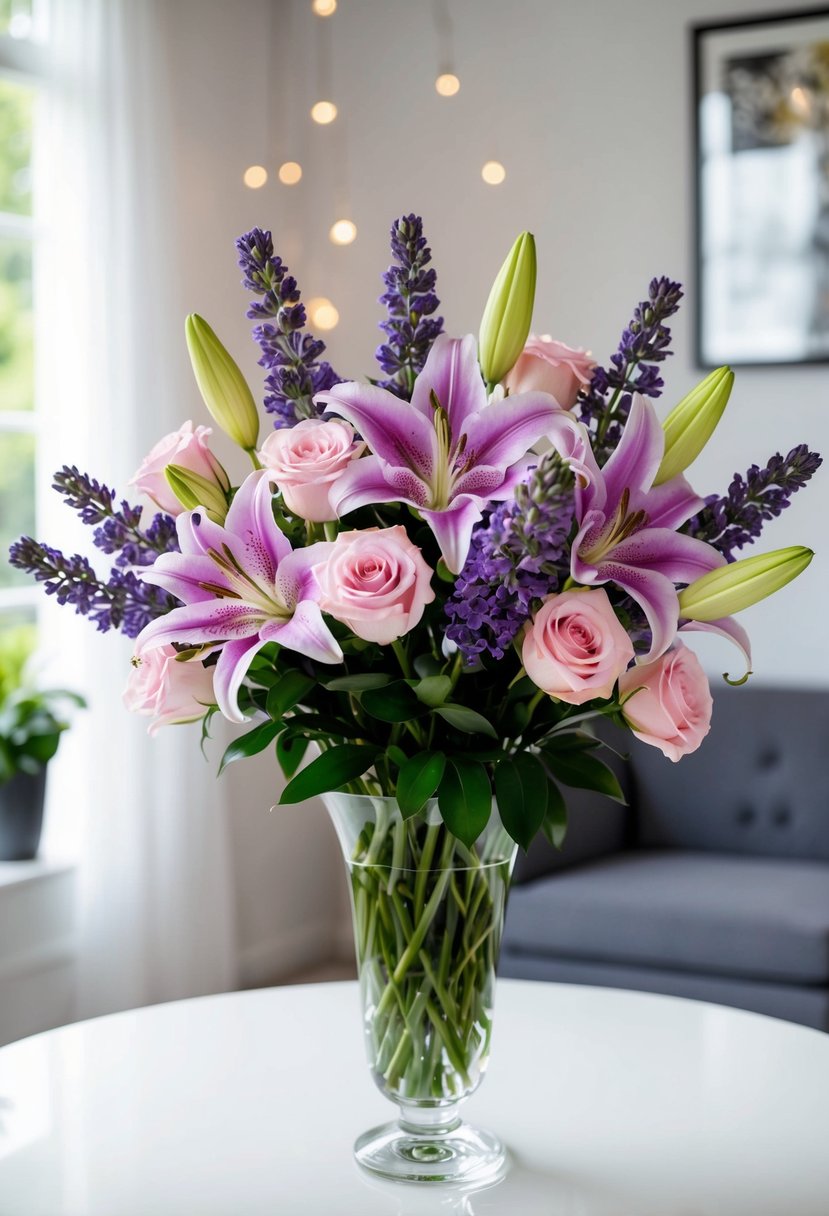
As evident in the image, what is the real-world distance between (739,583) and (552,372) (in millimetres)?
220

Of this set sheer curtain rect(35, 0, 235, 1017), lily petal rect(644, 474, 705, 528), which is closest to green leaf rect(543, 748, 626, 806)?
lily petal rect(644, 474, 705, 528)

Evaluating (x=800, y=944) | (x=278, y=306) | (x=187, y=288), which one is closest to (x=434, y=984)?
(x=278, y=306)

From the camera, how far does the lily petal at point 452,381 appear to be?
100cm

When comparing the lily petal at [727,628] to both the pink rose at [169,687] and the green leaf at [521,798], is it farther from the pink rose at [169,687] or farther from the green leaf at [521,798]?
the pink rose at [169,687]

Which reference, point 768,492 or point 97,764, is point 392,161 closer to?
point 97,764

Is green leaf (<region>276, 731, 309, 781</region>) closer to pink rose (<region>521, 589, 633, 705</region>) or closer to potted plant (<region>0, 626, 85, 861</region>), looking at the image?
pink rose (<region>521, 589, 633, 705</region>)

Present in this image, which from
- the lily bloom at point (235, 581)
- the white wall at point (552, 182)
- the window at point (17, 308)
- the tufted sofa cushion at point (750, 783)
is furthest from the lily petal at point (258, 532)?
the white wall at point (552, 182)

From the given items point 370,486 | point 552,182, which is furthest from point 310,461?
point 552,182

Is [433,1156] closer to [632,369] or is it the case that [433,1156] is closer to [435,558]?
[435,558]

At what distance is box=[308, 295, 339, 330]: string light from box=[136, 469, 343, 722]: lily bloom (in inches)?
114

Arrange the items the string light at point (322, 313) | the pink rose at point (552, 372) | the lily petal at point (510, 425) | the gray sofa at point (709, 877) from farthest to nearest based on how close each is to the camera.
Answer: the string light at point (322, 313), the gray sofa at point (709, 877), the pink rose at point (552, 372), the lily petal at point (510, 425)

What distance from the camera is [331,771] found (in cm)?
106

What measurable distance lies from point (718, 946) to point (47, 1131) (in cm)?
194

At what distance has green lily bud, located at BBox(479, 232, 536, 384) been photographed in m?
1.00
